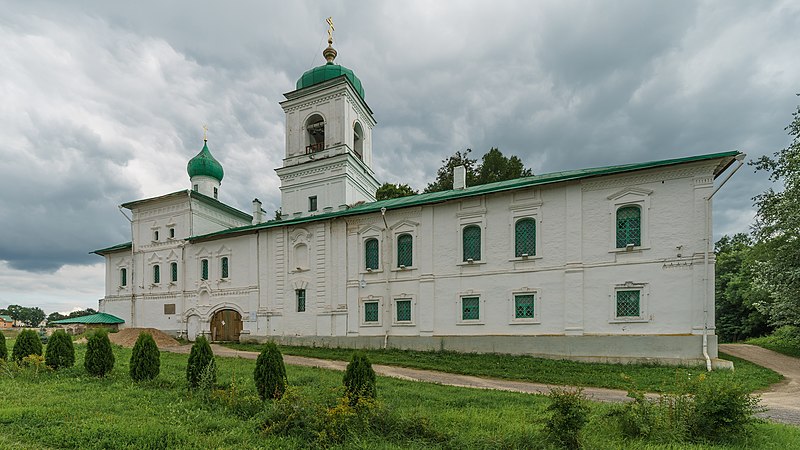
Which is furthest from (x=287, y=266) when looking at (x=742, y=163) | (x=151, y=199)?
(x=742, y=163)

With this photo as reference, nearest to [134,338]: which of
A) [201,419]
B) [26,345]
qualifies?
[26,345]

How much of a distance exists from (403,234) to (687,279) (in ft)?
36.8

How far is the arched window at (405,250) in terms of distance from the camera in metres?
Result: 19.6

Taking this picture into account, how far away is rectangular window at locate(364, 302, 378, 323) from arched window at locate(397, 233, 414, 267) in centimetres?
233

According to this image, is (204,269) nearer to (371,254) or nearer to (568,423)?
(371,254)

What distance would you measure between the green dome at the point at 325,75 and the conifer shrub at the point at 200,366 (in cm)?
1981

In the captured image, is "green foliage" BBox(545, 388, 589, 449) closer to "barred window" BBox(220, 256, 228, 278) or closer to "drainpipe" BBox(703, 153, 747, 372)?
"drainpipe" BBox(703, 153, 747, 372)

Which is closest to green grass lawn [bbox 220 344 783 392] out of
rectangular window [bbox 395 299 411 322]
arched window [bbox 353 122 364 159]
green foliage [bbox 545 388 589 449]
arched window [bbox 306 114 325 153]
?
rectangular window [bbox 395 299 411 322]

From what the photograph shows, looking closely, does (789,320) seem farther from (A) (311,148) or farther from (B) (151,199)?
(B) (151,199)

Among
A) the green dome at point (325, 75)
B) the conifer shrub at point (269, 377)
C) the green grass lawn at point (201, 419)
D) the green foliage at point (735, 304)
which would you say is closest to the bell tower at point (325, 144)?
the green dome at point (325, 75)

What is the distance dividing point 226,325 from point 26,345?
40.1 feet

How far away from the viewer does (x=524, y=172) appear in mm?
32812

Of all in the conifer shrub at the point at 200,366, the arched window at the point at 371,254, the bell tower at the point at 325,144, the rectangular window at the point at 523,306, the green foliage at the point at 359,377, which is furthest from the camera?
the bell tower at the point at 325,144

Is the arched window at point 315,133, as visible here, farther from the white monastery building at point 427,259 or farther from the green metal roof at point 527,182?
the green metal roof at point 527,182
